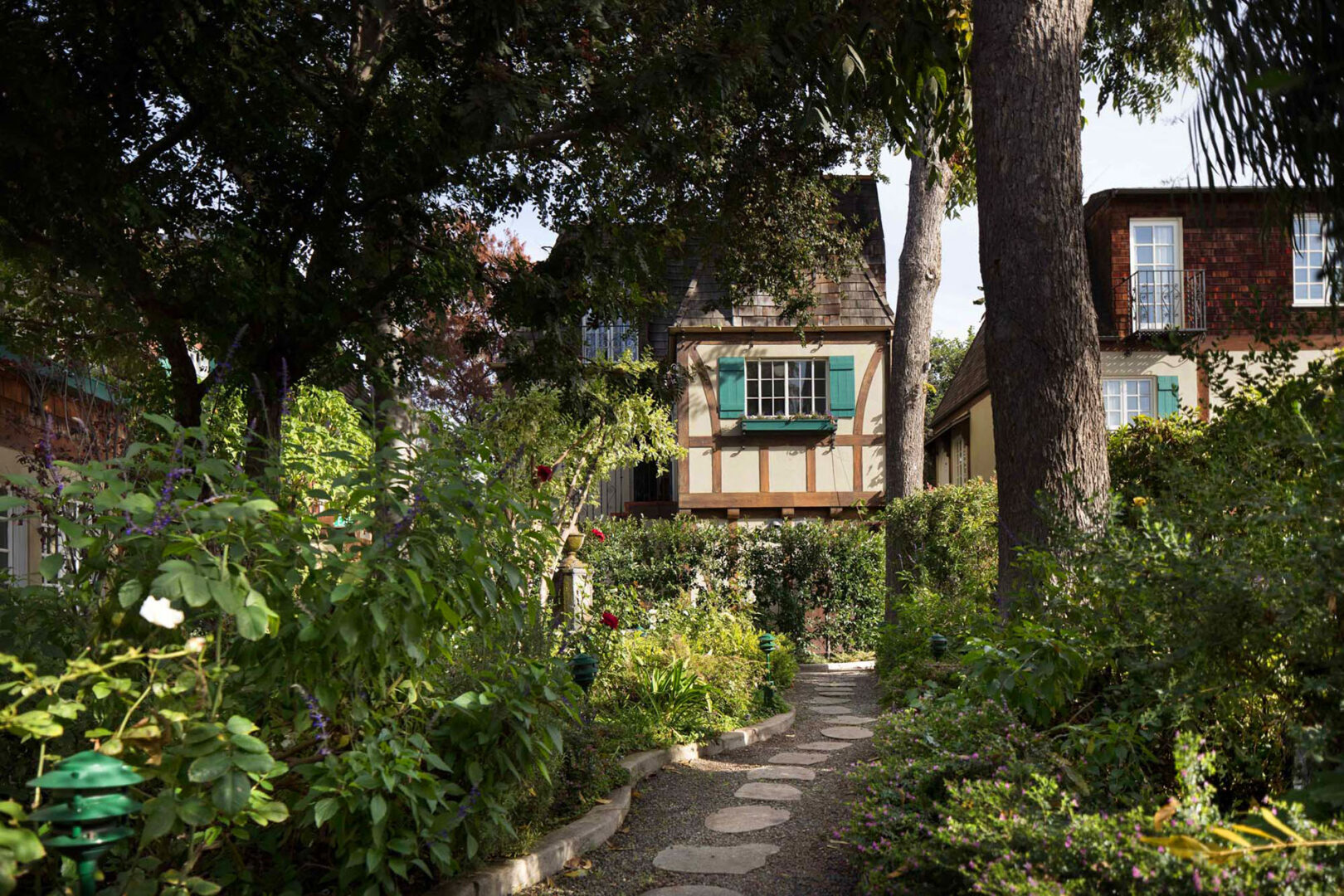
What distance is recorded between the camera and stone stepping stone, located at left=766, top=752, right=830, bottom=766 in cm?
580

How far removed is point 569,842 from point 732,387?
12.8m

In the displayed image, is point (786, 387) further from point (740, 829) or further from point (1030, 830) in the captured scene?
point (1030, 830)

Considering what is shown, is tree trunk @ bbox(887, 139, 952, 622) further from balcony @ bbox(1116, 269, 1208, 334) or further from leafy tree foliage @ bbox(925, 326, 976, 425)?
leafy tree foliage @ bbox(925, 326, 976, 425)

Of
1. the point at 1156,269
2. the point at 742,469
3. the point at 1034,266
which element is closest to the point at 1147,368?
the point at 1156,269

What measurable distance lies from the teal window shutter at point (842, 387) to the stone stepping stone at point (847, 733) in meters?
9.71

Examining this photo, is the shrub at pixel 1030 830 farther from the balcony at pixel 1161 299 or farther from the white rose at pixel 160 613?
the balcony at pixel 1161 299

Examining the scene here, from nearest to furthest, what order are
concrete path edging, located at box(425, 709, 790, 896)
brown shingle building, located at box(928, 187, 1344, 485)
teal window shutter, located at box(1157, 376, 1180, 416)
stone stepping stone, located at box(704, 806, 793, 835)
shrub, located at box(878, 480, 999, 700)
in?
1. concrete path edging, located at box(425, 709, 790, 896)
2. stone stepping stone, located at box(704, 806, 793, 835)
3. shrub, located at box(878, 480, 999, 700)
4. teal window shutter, located at box(1157, 376, 1180, 416)
5. brown shingle building, located at box(928, 187, 1344, 485)

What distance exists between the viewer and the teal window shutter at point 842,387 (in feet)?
53.3

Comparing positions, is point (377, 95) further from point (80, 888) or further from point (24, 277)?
point (80, 888)

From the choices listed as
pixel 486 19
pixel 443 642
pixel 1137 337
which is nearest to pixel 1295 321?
pixel 443 642

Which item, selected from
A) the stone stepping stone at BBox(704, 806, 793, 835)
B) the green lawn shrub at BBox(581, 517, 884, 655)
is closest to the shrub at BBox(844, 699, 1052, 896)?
the stone stepping stone at BBox(704, 806, 793, 835)

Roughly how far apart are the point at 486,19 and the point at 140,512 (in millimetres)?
4399

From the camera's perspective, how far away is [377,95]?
702 cm

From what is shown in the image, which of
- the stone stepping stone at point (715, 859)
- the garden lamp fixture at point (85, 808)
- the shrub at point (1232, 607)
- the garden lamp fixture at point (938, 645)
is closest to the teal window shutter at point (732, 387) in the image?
the garden lamp fixture at point (938, 645)
